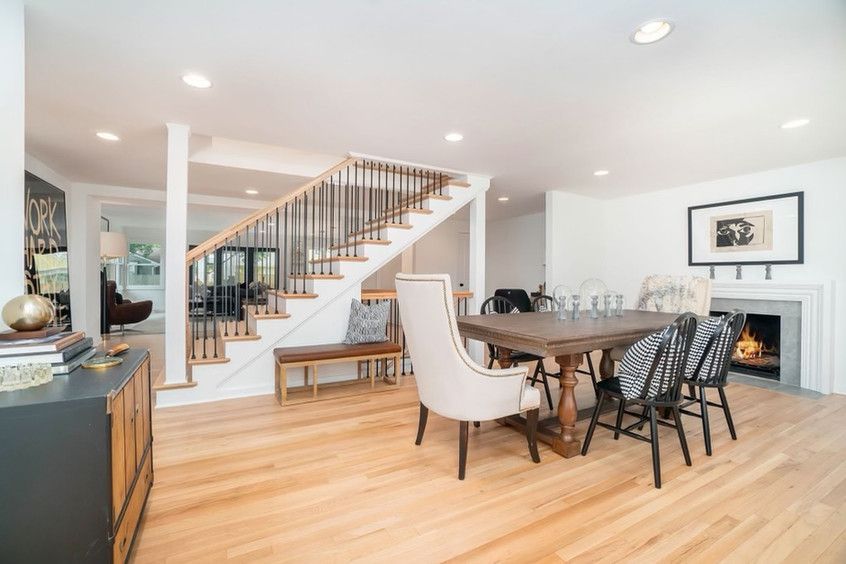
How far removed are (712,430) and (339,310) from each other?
3301 millimetres

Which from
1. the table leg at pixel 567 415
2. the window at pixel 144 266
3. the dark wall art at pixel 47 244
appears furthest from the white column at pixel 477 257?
the window at pixel 144 266

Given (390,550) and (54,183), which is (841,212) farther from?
(54,183)

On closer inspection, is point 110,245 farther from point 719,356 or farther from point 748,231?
point 748,231

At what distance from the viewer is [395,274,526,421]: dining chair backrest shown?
6.38 ft

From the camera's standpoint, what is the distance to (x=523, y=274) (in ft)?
25.4

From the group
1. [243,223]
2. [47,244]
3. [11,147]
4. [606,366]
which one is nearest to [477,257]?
[606,366]

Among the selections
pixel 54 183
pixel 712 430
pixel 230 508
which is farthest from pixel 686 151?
pixel 54 183

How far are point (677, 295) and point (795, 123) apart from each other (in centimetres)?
158

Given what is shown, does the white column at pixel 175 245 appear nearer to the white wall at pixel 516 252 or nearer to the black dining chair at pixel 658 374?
the black dining chair at pixel 658 374

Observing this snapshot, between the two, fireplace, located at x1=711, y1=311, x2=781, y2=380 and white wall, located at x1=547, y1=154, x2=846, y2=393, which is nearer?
white wall, located at x1=547, y1=154, x2=846, y2=393

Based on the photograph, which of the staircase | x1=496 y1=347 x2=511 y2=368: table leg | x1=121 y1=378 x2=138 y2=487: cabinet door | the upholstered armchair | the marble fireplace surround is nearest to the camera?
x1=121 y1=378 x2=138 y2=487: cabinet door

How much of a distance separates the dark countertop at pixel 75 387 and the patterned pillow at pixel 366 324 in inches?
92.4

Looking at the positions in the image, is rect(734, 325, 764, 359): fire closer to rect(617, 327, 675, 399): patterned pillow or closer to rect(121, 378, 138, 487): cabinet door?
rect(617, 327, 675, 399): patterned pillow

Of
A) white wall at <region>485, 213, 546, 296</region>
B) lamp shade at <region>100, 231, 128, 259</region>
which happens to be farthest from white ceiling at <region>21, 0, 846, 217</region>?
white wall at <region>485, 213, 546, 296</region>
